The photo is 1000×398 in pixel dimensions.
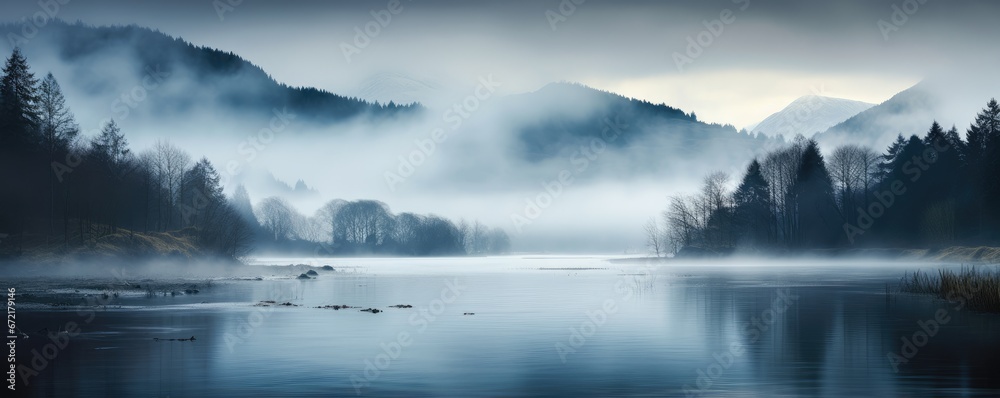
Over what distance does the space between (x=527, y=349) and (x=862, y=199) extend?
13850cm

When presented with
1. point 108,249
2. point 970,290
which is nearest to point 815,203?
point 970,290

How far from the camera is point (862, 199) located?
164m

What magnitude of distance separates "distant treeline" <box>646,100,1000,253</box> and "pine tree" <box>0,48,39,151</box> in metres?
96.6

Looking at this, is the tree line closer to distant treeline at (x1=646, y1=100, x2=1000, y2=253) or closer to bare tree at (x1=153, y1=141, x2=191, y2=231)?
bare tree at (x1=153, y1=141, x2=191, y2=231)

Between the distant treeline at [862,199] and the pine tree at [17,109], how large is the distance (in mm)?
96641

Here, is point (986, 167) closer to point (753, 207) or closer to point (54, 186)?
point (753, 207)

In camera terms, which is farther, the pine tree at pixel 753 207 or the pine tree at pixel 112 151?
the pine tree at pixel 753 207

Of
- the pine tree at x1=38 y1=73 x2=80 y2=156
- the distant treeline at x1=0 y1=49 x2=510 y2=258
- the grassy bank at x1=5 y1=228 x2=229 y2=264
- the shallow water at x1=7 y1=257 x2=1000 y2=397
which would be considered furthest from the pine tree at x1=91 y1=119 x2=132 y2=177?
the shallow water at x1=7 y1=257 x2=1000 y2=397

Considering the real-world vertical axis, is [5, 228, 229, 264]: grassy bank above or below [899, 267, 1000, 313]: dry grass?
above

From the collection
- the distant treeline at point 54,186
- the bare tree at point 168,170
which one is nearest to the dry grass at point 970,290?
the distant treeline at point 54,186

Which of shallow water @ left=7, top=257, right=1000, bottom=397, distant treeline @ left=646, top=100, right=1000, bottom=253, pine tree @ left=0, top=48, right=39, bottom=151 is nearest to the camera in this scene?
shallow water @ left=7, top=257, right=1000, bottom=397

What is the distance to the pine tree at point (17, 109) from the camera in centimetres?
11562

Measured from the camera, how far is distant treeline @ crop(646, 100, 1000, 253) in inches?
5502

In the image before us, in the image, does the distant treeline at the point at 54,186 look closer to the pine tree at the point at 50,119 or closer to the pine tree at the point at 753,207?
the pine tree at the point at 50,119
